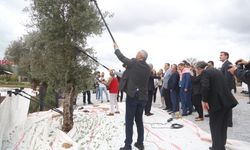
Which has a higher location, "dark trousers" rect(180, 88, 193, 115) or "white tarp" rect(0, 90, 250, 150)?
"dark trousers" rect(180, 88, 193, 115)

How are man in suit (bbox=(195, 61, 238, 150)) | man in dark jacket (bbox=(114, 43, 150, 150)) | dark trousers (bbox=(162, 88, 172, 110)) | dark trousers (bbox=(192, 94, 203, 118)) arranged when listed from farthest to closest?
dark trousers (bbox=(162, 88, 172, 110)) < dark trousers (bbox=(192, 94, 203, 118)) < man in dark jacket (bbox=(114, 43, 150, 150)) < man in suit (bbox=(195, 61, 238, 150))

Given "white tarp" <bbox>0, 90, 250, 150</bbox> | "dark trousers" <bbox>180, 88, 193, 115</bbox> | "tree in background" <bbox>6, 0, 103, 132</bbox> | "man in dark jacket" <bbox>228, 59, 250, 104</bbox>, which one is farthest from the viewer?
"dark trousers" <bbox>180, 88, 193, 115</bbox>

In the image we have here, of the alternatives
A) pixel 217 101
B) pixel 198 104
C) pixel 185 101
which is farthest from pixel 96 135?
pixel 185 101

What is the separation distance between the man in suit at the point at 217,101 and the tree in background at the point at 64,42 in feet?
14.6

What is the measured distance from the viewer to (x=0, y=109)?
924 cm

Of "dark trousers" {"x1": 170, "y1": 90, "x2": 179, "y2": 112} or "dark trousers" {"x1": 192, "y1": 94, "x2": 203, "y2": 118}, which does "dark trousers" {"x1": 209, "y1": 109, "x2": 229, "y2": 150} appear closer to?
"dark trousers" {"x1": 192, "y1": 94, "x2": 203, "y2": 118}

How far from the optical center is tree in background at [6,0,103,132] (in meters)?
9.98

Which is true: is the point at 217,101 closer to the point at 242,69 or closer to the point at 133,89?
the point at 242,69

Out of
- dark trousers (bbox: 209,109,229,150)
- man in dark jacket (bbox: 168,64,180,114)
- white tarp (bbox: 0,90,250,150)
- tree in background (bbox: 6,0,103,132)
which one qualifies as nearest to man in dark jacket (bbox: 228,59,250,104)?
dark trousers (bbox: 209,109,229,150)

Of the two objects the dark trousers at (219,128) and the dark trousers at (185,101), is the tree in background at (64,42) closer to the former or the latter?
the dark trousers at (185,101)

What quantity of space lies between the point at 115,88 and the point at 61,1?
12.7ft

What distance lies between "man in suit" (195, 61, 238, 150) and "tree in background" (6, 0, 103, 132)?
4.45 m

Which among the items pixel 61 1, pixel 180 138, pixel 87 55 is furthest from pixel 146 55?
pixel 61 1

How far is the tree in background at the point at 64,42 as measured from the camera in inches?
393
